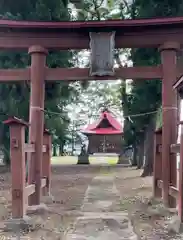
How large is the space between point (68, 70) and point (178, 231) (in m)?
3.67

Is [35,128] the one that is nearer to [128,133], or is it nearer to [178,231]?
[178,231]

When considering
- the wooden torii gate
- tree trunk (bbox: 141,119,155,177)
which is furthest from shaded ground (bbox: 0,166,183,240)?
tree trunk (bbox: 141,119,155,177)

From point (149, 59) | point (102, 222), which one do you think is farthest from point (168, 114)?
point (149, 59)

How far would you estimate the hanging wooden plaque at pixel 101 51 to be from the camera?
7.11m

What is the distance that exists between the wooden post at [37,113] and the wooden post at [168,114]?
2.32 metres

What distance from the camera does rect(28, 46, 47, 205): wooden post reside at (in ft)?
22.7

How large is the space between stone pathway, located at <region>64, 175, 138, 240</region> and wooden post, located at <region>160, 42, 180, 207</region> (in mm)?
1061

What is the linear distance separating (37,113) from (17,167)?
172 cm

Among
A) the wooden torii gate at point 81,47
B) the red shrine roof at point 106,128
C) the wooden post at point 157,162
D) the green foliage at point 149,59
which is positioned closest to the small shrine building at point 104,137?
the red shrine roof at point 106,128

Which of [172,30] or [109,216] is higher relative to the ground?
[172,30]

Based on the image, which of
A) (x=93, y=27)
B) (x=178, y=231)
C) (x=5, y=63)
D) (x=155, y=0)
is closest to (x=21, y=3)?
(x=5, y=63)

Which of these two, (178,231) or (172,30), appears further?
(172,30)

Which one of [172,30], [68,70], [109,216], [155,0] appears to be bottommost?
[109,216]

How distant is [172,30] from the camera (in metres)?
7.14
